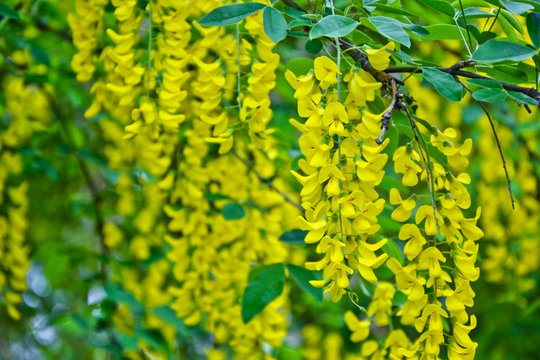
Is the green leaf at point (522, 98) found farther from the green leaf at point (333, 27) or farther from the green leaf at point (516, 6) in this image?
the green leaf at point (333, 27)

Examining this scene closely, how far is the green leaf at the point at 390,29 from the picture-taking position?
3.01 feet

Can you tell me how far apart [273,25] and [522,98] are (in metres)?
0.47

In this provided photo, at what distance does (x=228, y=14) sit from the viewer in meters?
1.06

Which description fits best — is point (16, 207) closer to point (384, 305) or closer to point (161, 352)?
point (161, 352)

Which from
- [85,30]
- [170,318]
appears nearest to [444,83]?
[85,30]

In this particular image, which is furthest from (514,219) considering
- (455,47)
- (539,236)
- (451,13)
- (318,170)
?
(318,170)

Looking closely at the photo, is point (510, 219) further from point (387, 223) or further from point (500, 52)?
point (500, 52)

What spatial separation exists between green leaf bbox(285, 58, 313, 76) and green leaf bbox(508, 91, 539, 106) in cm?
40

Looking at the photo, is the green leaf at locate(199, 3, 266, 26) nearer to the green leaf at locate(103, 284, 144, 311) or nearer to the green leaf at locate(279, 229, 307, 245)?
the green leaf at locate(279, 229, 307, 245)

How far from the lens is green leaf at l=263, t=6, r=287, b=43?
1.05 m

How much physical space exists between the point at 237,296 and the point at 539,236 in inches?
74.8

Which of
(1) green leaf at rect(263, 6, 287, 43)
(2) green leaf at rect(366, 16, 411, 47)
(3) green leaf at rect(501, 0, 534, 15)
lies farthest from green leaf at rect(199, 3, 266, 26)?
(3) green leaf at rect(501, 0, 534, 15)

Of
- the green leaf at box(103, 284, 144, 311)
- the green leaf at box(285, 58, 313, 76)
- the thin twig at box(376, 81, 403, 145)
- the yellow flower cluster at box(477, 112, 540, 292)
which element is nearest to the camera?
the thin twig at box(376, 81, 403, 145)

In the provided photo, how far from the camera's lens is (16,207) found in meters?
2.23
